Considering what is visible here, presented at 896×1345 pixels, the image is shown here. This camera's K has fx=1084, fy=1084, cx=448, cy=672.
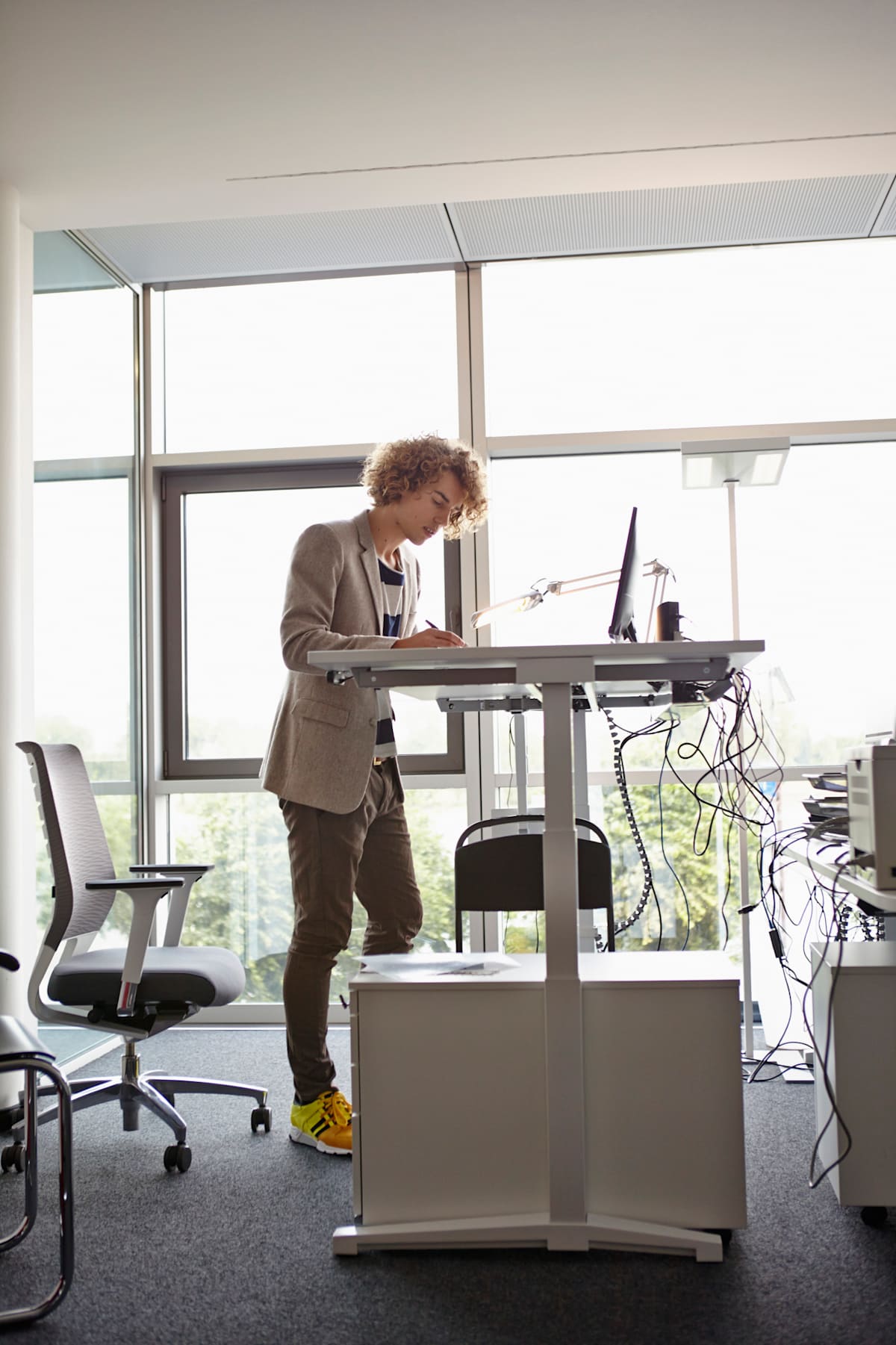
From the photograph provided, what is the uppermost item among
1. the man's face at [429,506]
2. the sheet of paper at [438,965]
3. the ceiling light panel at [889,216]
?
the ceiling light panel at [889,216]

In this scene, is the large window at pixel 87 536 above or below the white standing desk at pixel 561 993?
above

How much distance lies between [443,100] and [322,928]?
2001 millimetres

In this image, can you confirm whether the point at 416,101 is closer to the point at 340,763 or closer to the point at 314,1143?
the point at 340,763

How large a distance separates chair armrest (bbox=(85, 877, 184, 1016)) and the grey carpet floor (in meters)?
0.40

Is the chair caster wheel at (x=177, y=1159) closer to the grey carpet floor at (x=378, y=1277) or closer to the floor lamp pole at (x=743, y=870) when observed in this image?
the grey carpet floor at (x=378, y=1277)

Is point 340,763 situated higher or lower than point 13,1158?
higher

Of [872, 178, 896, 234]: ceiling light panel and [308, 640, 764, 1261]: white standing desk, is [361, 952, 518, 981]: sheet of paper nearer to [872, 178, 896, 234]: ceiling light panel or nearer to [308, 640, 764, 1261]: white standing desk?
[308, 640, 764, 1261]: white standing desk

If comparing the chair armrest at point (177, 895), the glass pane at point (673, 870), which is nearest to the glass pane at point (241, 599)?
the glass pane at point (673, 870)

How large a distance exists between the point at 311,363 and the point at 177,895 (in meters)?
2.11

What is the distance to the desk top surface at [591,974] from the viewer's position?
6.17 ft

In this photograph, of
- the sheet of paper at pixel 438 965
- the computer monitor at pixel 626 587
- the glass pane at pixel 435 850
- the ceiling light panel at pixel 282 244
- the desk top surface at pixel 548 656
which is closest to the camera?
the desk top surface at pixel 548 656

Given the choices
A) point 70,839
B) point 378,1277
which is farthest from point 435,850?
point 378,1277

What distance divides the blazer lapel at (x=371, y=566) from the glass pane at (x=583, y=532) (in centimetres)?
128

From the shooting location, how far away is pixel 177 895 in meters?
2.85
